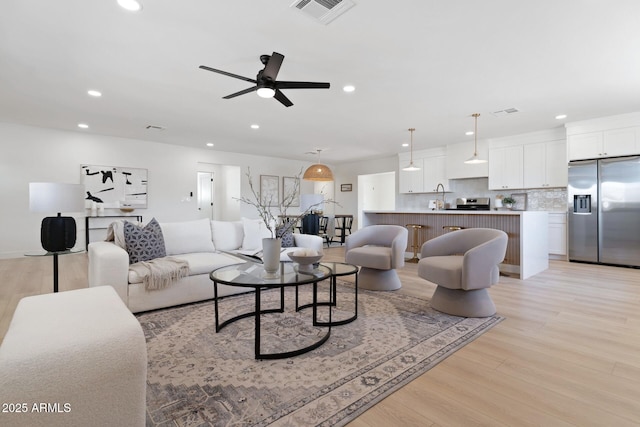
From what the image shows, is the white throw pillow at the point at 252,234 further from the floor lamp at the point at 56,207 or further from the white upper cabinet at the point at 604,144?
the white upper cabinet at the point at 604,144

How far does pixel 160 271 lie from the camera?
290 centimetres

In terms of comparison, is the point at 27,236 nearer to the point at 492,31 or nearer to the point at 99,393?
the point at 99,393

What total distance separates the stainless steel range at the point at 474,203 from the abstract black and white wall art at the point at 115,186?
733 cm

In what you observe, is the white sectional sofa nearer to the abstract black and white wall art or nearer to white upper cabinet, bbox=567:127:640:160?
the abstract black and white wall art

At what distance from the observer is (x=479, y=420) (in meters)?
1.45

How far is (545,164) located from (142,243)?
6971mm

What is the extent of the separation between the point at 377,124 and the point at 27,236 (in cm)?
696

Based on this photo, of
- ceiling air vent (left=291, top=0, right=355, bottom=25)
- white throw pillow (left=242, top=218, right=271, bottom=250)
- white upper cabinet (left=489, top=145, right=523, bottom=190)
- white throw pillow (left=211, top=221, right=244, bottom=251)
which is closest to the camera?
ceiling air vent (left=291, top=0, right=355, bottom=25)

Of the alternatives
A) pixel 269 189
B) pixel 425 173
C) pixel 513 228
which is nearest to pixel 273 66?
pixel 513 228

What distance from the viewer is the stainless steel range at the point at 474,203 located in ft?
23.0

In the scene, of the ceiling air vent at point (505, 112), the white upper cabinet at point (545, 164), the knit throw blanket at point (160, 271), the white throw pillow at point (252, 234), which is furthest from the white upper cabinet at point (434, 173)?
the knit throw blanket at point (160, 271)

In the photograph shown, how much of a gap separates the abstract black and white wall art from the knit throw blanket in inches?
177

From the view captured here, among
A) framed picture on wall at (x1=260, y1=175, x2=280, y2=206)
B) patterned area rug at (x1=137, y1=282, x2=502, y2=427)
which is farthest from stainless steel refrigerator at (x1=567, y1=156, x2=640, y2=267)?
framed picture on wall at (x1=260, y1=175, x2=280, y2=206)

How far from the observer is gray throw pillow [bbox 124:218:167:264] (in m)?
3.19
